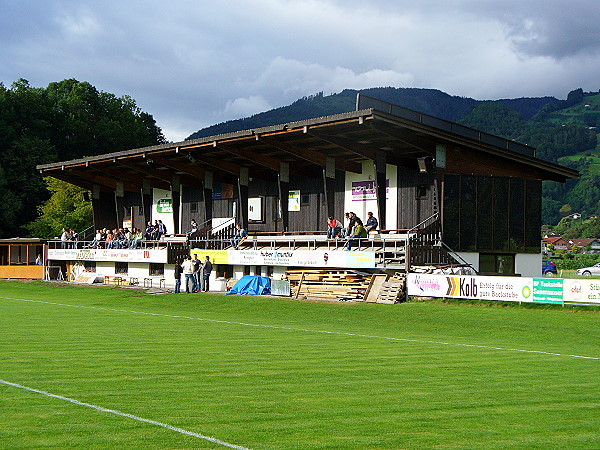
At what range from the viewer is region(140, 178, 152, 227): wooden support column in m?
56.3

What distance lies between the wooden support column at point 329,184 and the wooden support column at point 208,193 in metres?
11.5

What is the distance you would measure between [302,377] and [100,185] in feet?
172

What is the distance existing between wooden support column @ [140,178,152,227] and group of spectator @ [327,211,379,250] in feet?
75.5

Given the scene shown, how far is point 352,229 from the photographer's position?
35.2 metres

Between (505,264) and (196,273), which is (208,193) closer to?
(196,273)

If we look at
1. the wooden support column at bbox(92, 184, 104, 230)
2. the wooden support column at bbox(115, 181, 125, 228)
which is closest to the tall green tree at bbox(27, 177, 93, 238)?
the wooden support column at bbox(92, 184, 104, 230)

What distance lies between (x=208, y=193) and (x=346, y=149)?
16.0 meters

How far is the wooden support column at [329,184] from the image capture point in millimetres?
39594

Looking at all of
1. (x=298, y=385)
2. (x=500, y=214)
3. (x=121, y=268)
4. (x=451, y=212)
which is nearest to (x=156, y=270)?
(x=121, y=268)

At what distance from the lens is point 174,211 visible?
53.8 metres

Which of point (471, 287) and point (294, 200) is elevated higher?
point (294, 200)

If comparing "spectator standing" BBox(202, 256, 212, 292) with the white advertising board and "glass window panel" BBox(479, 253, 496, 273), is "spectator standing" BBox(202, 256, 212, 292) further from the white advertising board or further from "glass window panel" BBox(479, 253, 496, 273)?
"glass window panel" BBox(479, 253, 496, 273)

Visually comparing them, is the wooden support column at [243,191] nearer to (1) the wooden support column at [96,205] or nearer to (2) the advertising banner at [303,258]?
(2) the advertising banner at [303,258]

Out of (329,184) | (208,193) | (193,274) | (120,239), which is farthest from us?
(120,239)
